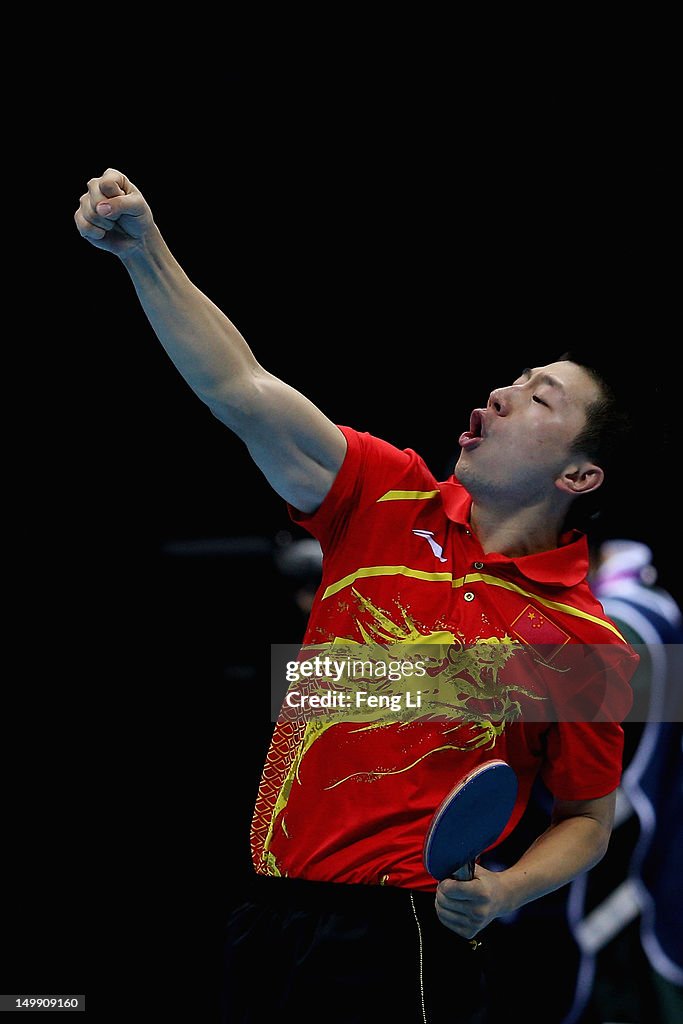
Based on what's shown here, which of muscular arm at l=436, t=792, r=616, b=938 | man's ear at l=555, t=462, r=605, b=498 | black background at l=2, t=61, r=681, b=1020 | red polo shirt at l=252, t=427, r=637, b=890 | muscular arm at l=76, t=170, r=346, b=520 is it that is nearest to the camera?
muscular arm at l=76, t=170, r=346, b=520

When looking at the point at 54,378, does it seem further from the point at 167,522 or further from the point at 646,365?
the point at 646,365

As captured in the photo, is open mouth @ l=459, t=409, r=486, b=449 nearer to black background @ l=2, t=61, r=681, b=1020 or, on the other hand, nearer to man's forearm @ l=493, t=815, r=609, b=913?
man's forearm @ l=493, t=815, r=609, b=913

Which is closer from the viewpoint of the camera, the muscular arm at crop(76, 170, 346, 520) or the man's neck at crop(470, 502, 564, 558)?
the muscular arm at crop(76, 170, 346, 520)

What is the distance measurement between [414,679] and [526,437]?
0.48 m

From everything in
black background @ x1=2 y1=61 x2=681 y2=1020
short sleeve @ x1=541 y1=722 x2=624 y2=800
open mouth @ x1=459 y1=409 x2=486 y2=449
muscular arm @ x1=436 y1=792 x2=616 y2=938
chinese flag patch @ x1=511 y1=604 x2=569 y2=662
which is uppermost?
black background @ x1=2 y1=61 x2=681 y2=1020

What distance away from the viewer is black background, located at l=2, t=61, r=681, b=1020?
150 inches

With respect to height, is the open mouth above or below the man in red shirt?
above

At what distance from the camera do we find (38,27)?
3688 millimetres

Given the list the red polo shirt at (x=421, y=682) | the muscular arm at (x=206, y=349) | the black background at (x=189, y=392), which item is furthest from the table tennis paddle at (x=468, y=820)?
the black background at (x=189, y=392)

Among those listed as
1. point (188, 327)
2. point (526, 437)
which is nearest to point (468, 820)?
point (526, 437)

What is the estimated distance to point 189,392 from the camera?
14.1 feet

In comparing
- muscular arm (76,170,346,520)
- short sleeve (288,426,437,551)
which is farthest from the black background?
muscular arm (76,170,346,520)

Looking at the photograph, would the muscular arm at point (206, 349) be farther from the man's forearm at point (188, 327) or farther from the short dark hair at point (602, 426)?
the short dark hair at point (602, 426)

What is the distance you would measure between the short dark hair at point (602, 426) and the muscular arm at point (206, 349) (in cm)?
51
